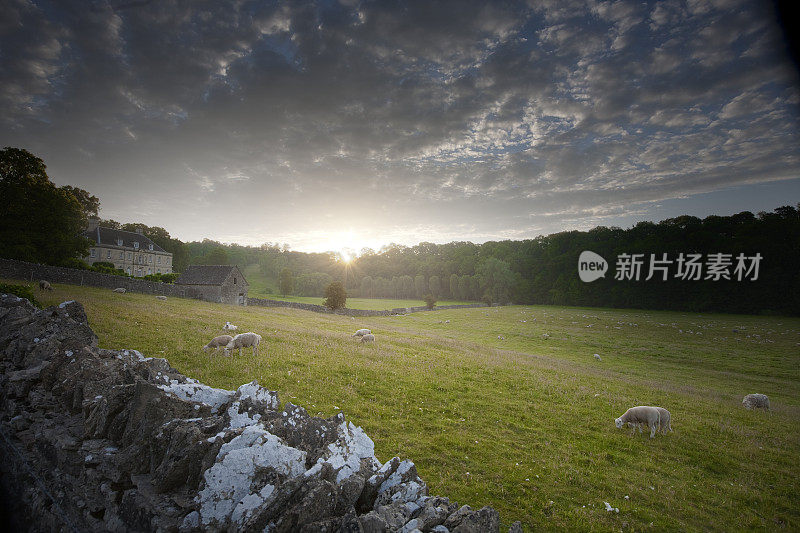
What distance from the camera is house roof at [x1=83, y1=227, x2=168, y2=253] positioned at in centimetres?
6169

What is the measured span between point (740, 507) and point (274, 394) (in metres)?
12.6

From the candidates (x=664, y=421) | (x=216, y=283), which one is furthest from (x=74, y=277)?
(x=664, y=421)

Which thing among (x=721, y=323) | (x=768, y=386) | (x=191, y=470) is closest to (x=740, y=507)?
(x=191, y=470)

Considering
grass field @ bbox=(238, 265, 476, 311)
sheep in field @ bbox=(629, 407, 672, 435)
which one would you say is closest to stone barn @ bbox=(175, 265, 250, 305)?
grass field @ bbox=(238, 265, 476, 311)

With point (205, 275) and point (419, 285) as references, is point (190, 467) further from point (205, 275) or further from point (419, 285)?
point (419, 285)

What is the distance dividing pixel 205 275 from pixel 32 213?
20569 mm

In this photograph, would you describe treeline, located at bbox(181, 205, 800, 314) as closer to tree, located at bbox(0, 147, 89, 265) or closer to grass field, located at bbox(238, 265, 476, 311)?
grass field, located at bbox(238, 265, 476, 311)

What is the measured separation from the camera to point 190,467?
3846 millimetres

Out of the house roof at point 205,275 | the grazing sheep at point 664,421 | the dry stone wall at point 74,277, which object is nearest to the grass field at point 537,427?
the grazing sheep at point 664,421

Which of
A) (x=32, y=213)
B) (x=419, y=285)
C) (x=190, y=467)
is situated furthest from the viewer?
(x=419, y=285)

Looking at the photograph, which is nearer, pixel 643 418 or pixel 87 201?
pixel 643 418

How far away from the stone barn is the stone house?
1947 cm

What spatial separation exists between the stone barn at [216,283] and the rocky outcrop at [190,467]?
47293mm

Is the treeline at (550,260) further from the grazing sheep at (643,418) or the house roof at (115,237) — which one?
the grazing sheep at (643,418)
